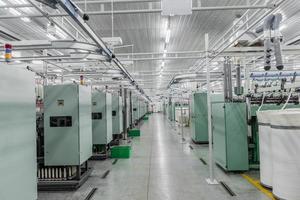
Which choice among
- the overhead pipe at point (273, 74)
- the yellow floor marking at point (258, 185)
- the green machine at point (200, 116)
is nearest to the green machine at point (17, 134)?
the yellow floor marking at point (258, 185)

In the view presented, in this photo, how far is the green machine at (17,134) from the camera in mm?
1935

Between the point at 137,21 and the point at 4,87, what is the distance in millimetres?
4166

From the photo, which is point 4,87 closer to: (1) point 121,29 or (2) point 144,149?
(1) point 121,29

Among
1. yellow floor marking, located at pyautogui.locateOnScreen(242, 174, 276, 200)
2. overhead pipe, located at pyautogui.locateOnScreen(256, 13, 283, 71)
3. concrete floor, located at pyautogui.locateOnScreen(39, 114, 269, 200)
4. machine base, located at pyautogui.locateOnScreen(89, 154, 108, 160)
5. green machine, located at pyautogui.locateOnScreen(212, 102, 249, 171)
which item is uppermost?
overhead pipe, located at pyautogui.locateOnScreen(256, 13, 283, 71)

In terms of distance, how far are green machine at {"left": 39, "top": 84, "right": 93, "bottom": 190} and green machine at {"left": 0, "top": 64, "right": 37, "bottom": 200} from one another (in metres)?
1.33

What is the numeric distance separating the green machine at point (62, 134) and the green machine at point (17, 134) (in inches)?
52.4

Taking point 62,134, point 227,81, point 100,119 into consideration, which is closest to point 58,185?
point 62,134

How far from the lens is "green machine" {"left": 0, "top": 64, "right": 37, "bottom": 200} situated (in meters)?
1.93

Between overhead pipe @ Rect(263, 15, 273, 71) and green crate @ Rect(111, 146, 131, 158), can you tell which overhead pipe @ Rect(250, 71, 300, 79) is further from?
green crate @ Rect(111, 146, 131, 158)

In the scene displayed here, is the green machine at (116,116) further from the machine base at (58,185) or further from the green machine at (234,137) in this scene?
the green machine at (234,137)

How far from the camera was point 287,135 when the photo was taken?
9.09 feet

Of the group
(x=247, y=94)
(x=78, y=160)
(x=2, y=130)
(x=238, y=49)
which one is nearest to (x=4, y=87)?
(x=2, y=130)

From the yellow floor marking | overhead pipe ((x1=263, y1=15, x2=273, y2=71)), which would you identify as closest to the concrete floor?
the yellow floor marking

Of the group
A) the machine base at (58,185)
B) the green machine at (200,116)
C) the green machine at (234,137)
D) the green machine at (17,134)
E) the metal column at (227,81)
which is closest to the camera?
the green machine at (17,134)
